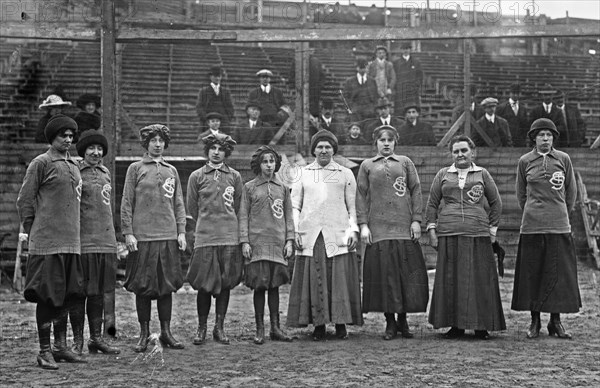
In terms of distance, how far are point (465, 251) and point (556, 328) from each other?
3.65 ft

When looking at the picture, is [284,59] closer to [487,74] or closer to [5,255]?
[487,74]

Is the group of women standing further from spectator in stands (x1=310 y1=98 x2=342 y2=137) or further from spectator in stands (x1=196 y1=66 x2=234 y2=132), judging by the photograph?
spectator in stands (x1=196 y1=66 x2=234 y2=132)

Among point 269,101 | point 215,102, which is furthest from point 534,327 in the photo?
point 215,102

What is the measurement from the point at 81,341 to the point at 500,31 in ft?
17.7

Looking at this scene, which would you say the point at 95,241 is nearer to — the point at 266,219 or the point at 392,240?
the point at 266,219

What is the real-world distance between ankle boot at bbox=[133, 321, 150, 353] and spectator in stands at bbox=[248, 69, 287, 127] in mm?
6136

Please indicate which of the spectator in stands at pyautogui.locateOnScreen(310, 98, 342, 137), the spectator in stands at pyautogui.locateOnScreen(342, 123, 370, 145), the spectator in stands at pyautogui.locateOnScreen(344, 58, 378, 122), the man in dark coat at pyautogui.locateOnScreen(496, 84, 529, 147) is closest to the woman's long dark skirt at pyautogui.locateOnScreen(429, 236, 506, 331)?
the spectator in stands at pyautogui.locateOnScreen(310, 98, 342, 137)

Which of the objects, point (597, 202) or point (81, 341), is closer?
point (81, 341)

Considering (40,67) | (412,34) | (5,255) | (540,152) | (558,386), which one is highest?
(40,67)

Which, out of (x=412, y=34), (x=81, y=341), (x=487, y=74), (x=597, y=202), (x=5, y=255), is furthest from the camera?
(x=487, y=74)

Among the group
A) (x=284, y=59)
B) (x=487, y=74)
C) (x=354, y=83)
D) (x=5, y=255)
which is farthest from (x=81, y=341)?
(x=487, y=74)

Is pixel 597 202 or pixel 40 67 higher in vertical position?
pixel 40 67

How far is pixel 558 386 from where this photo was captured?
5871mm

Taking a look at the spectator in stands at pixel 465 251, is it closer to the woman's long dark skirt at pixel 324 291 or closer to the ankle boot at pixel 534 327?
the ankle boot at pixel 534 327
